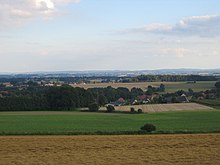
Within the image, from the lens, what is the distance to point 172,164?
1795 cm

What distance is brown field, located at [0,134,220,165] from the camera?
63.0 ft

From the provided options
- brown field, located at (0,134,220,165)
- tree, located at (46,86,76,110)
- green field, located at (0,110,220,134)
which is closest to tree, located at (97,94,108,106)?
tree, located at (46,86,76,110)

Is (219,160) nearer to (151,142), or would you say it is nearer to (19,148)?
(151,142)

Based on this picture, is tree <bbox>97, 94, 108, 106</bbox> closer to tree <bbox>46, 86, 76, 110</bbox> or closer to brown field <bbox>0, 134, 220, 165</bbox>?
tree <bbox>46, 86, 76, 110</bbox>

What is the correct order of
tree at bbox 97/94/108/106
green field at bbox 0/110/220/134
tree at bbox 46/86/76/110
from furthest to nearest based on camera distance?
tree at bbox 97/94/108/106
tree at bbox 46/86/76/110
green field at bbox 0/110/220/134

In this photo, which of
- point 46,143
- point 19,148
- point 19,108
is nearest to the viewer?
point 19,148

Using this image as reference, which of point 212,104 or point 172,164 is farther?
point 212,104

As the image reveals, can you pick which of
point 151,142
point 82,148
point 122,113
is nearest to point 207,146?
point 151,142

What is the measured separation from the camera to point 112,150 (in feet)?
72.9

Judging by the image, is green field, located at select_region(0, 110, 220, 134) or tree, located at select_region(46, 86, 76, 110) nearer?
green field, located at select_region(0, 110, 220, 134)

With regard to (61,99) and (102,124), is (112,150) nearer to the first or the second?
(102,124)

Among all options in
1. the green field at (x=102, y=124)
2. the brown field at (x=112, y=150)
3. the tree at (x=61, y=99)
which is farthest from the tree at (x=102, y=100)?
the brown field at (x=112, y=150)

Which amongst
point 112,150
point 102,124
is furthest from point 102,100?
point 112,150

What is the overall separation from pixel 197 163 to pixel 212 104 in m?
52.1
